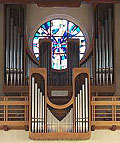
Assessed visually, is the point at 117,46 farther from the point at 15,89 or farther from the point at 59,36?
the point at 15,89

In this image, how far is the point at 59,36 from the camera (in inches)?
778

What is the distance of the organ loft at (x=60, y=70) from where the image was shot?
51.0ft

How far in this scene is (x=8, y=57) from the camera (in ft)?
58.9

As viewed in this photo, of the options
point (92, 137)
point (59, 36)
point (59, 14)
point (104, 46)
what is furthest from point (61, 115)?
point (59, 14)

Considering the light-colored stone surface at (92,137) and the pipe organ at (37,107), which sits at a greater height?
the pipe organ at (37,107)

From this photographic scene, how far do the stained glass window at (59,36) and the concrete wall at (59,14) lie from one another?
29 centimetres

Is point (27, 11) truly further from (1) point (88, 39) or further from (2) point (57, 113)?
(2) point (57, 113)

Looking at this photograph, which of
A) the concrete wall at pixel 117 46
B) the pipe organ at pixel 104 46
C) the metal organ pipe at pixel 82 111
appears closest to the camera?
the metal organ pipe at pixel 82 111

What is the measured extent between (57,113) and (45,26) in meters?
4.94

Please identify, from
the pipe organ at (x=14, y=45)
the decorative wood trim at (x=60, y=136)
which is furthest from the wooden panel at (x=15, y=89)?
the decorative wood trim at (x=60, y=136)

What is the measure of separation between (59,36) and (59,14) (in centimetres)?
83

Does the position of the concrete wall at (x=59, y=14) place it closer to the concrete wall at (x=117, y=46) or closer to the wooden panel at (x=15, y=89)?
the concrete wall at (x=117, y=46)

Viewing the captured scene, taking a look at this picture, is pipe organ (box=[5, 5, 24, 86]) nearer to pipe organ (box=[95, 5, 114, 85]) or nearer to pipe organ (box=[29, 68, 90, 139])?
pipe organ (box=[29, 68, 90, 139])

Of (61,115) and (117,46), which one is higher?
(117,46)
